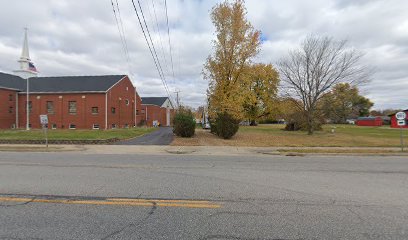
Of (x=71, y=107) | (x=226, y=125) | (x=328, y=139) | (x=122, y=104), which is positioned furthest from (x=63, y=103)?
(x=328, y=139)

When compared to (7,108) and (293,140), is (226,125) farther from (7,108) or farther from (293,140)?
(7,108)

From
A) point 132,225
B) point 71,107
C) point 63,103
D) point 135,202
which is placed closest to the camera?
point 132,225

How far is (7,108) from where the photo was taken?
1377 inches

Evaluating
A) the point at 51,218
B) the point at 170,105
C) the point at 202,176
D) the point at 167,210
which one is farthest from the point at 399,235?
the point at 170,105

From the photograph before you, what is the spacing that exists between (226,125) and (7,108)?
32048 millimetres

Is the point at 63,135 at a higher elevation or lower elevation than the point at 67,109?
lower

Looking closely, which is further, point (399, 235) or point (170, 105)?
point (170, 105)

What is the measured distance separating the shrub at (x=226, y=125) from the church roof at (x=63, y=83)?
20.0m

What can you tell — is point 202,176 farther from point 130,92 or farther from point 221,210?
point 130,92

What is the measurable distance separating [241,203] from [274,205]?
63 centimetres

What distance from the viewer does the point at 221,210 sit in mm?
4609

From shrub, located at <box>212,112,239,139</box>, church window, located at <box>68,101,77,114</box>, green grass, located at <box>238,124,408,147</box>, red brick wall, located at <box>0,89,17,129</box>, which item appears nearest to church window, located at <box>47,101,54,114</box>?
church window, located at <box>68,101,77,114</box>

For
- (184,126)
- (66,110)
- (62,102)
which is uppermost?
(62,102)

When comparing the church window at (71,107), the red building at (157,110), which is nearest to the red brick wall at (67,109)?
the church window at (71,107)
